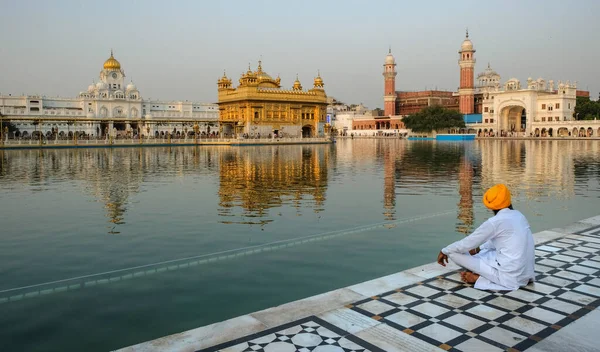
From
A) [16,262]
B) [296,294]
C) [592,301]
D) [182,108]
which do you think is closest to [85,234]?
[16,262]

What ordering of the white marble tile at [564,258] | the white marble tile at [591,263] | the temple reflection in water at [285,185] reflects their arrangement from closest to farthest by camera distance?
the white marble tile at [591,263], the white marble tile at [564,258], the temple reflection in water at [285,185]

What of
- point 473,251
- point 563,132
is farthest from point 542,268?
point 563,132

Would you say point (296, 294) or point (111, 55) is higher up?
point (111, 55)

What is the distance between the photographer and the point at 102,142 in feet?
151

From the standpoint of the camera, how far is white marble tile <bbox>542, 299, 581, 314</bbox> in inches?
179

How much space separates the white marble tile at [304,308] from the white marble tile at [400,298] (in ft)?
0.85

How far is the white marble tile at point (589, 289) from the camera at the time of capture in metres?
4.99

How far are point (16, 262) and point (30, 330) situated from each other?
7.91 ft

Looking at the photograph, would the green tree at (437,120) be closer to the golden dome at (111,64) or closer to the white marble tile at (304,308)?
the golden dome at (111,64)

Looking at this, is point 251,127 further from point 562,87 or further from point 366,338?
point 366,338

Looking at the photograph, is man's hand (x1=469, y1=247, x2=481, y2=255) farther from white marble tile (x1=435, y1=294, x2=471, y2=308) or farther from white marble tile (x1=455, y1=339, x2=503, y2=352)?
white marble tile (x1=455, y1=339, x2=503, y2=352)

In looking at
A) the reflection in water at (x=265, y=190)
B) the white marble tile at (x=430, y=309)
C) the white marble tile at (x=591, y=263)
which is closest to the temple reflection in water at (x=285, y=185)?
the reflection in water at (x=265, y=190)

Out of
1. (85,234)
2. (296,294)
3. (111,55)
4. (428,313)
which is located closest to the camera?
(428,313)

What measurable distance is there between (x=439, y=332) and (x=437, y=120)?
239 ft
